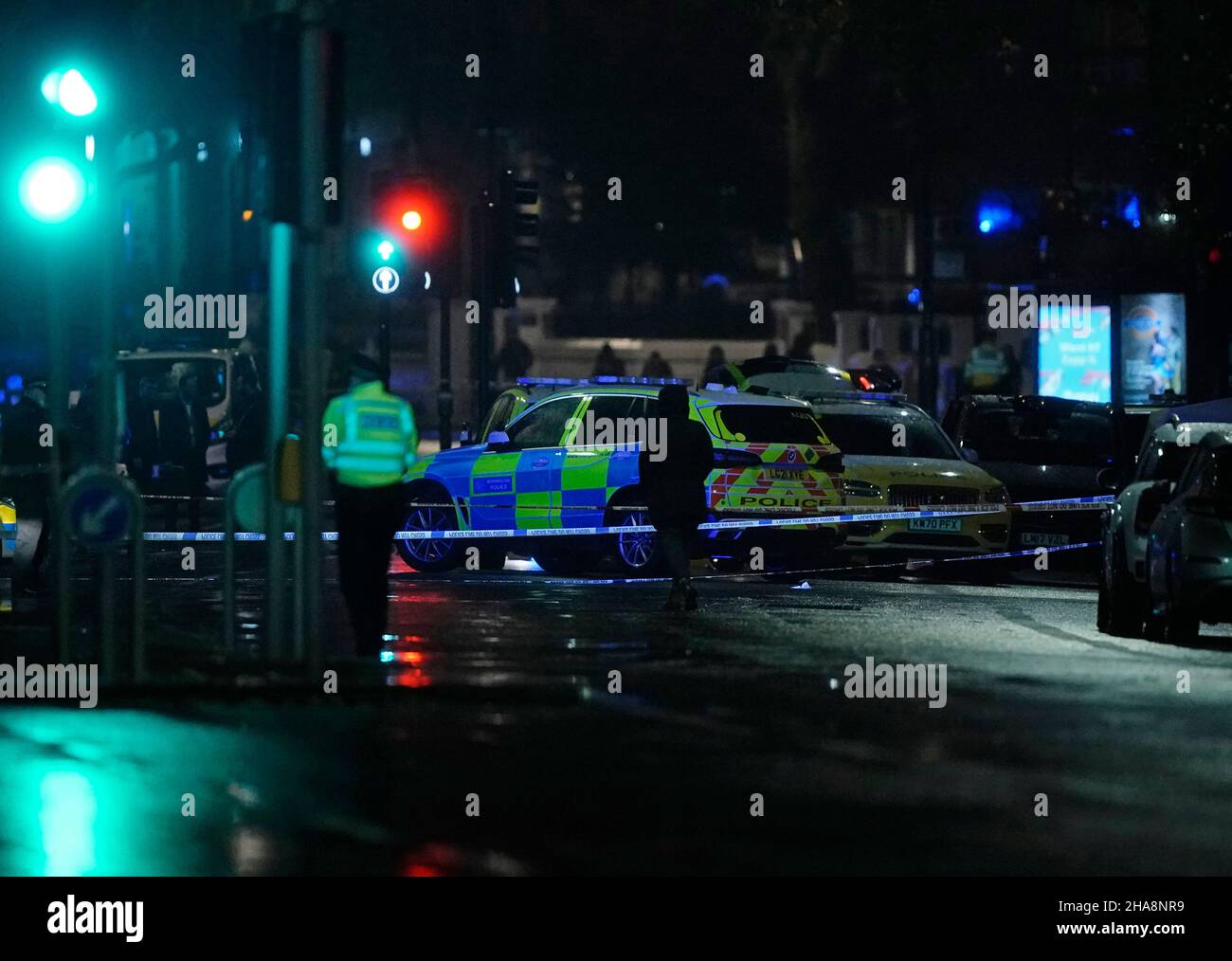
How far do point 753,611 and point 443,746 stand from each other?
7962 mm

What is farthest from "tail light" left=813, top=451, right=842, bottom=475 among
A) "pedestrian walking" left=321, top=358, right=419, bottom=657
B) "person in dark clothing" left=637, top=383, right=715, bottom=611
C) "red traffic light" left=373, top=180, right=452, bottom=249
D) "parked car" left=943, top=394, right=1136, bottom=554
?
"pedestrian walking" left=321, top=358, right=419, bottom=657

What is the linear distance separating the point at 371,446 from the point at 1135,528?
620 centimetres

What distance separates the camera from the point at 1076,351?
134 feet

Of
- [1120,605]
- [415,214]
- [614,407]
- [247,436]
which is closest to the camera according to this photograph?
[1120,605]

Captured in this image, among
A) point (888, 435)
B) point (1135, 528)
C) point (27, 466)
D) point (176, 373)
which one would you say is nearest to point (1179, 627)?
point (1135, 528)

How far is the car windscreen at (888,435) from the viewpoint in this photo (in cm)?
2603

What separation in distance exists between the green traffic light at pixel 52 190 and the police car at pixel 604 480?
960 cm

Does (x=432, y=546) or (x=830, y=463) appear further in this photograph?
(x=432, y=546)

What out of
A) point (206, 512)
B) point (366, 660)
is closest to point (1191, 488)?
point (366, 660)

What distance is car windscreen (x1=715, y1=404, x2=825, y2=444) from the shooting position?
23.8 m

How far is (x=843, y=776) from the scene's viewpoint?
11320 millimetres

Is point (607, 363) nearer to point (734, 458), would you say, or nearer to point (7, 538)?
point (7, 538)

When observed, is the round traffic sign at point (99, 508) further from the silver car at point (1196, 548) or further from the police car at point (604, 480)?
the police car at point (604, 480)
